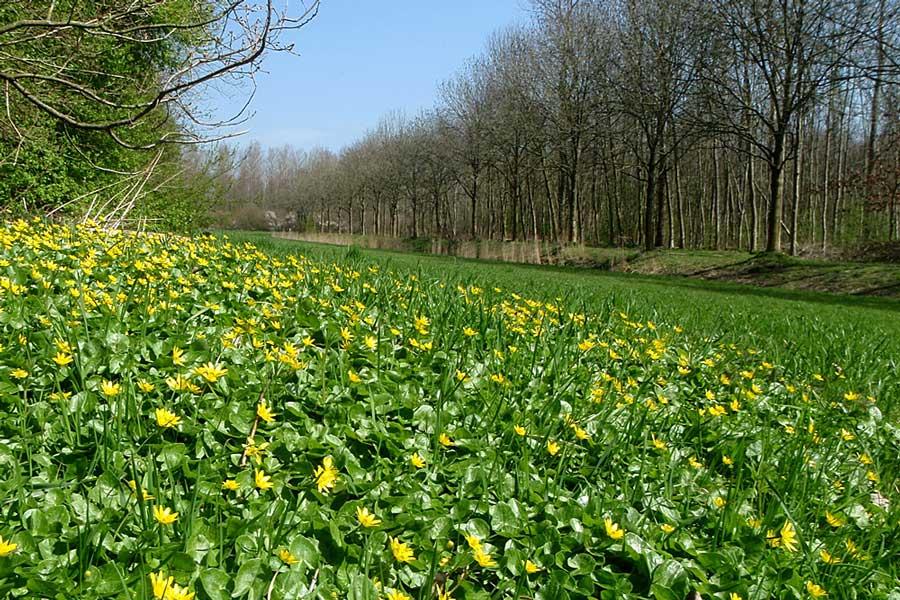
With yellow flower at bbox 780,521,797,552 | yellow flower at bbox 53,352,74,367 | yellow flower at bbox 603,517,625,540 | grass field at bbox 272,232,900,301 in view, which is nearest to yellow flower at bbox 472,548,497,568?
yellow flower at bbox 603,517,625,540

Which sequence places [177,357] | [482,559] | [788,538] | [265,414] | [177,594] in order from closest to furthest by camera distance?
[177,594], [482,559], [788,538], [265,414], [177,357]

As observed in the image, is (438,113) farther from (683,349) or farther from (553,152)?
(683,349)

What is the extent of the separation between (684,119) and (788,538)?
64.3 ft

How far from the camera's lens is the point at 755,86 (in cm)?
2134

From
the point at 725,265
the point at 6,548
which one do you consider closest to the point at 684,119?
the point at 725,265

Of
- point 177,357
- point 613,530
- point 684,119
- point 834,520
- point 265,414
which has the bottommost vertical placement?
point 834,520

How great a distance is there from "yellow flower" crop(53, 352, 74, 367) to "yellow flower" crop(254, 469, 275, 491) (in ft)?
2.64

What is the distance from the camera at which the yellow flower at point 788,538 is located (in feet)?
5.58

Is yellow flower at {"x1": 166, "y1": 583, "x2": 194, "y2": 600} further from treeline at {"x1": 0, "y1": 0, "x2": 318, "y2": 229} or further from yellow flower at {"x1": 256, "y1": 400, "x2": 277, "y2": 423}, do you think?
treeline at {"x1": 0, "y1": 0, "x2": 318, "y2": 229}

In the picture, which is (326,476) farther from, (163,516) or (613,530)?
(613,530)

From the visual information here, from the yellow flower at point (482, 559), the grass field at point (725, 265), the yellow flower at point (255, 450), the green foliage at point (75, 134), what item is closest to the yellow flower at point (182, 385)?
the yellow flower at point (255, 450)

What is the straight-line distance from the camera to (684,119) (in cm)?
1883

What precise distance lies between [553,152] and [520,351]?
26.7 metres

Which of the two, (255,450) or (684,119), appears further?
(684,119)
